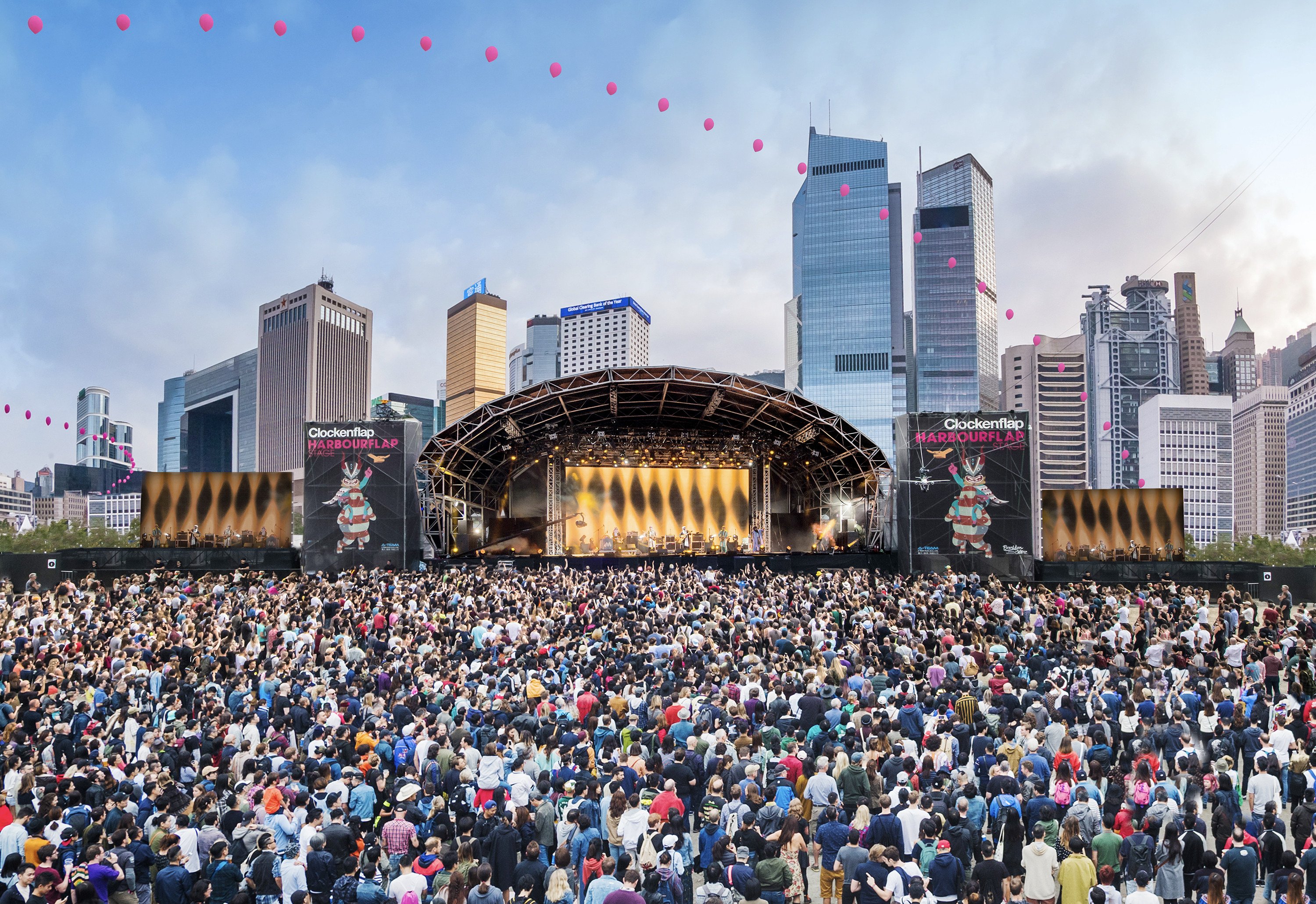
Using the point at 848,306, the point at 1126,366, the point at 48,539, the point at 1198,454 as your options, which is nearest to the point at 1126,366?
the point at 1126,366

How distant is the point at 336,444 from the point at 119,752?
2333 cm

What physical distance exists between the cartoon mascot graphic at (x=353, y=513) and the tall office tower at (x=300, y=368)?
6292 inches

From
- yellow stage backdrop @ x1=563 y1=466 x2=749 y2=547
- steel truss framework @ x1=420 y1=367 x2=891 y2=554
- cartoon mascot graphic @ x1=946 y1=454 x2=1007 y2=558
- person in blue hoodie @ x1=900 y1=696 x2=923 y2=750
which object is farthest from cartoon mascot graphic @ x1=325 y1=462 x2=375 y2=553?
person in blue hoodie @ x1=900 y1=696 x2=923 y2=750

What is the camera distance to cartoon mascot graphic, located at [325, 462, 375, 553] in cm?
3116

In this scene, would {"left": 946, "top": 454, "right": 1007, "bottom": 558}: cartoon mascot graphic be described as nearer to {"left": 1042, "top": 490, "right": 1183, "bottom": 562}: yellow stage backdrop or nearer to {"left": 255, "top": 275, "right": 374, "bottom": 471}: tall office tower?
{"left": 1042, "top": 490, "right": 1183, "bottom": 562}: yellow stage backdrop

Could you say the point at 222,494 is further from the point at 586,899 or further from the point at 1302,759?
the point at 1302,759

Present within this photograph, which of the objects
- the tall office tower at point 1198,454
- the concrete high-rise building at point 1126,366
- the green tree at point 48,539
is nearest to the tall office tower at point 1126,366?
the concrete high-rise building at point 1126,366

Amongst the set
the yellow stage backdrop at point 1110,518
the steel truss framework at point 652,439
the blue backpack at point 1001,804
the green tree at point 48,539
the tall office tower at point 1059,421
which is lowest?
the green tree at point 48,539

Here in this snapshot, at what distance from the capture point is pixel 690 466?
1614 inches

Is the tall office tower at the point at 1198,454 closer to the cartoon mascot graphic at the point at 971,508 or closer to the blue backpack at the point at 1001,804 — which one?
the cartoon mascot graphic at the point at 971,508

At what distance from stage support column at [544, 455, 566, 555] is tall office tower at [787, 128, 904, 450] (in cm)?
12231

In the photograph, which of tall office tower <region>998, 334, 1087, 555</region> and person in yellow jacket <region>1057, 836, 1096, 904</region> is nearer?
person in yellow jacket <region>1057, 836, 1096, 904</region>

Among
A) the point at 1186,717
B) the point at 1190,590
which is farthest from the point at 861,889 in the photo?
the point at 1190,590

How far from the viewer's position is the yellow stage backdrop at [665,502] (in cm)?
4066
